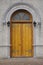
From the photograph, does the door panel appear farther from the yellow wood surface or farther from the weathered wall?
the weathered wall

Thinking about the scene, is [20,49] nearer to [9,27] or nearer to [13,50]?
[13,50]

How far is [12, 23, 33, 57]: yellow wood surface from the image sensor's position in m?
20.0

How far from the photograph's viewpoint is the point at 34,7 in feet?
65.3

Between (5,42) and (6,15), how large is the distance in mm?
1944

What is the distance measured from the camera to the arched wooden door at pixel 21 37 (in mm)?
20016

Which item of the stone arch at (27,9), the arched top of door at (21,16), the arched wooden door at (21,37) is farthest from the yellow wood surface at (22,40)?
the stone arch at (27,9)

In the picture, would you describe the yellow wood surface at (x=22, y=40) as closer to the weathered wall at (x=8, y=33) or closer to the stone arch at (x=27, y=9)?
the weathered wall at (x=8, y=33)

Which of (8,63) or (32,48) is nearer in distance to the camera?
(8,63)

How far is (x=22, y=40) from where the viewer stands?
20.0 meters

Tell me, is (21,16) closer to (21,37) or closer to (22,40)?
(21,37)

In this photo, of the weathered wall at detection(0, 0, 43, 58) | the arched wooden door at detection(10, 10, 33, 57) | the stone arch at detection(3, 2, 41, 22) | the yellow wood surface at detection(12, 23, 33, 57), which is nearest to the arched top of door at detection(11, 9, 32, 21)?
the arched wooden door at detection(10, 10, 33, 57)

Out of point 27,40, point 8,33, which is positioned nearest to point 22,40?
point 27,40

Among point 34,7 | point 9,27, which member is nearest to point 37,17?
point 34,7

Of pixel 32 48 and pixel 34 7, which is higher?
pixel 34 7
